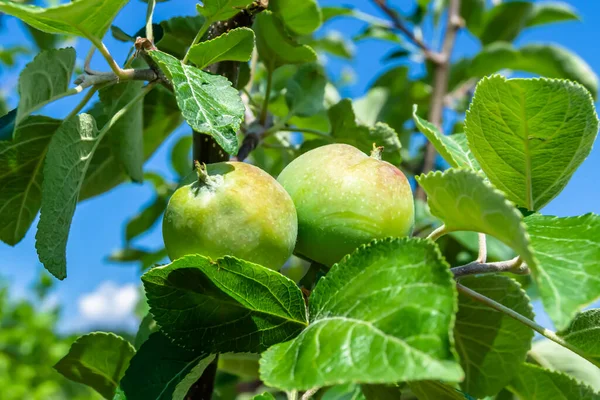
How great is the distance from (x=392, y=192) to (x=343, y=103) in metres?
0.44

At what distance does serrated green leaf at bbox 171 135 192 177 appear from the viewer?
197 centimetres

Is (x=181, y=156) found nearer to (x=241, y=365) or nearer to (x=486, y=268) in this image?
(x=241, y=365)

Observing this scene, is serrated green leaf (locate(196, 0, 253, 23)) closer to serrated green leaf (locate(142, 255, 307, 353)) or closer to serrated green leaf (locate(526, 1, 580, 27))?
serrated green leaf (locate(142, 255, 307, 353))

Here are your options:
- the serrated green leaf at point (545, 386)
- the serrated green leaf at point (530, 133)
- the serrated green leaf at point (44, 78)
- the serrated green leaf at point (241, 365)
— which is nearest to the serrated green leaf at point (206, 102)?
the serrated green leaf at point (44, 78)

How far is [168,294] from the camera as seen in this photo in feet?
2.26

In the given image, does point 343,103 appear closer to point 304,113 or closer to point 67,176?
point 304,113

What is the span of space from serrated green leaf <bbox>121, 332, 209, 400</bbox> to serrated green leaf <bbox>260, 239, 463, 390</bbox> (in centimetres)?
16

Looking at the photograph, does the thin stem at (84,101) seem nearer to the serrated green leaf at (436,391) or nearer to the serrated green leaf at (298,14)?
the serrated green leaf at (298,14)

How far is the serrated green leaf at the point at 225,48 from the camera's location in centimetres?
79

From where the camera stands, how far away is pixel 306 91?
127 cm

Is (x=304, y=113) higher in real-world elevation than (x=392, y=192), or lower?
lower

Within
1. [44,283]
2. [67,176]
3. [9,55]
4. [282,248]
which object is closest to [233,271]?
[282,248]

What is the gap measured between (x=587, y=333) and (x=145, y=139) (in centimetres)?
92

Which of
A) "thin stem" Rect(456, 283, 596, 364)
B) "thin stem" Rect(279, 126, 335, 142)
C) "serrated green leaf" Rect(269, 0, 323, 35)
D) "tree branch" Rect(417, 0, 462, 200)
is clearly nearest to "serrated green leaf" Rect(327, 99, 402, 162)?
"thin stem" Rect(279, 126, 335, 142)
